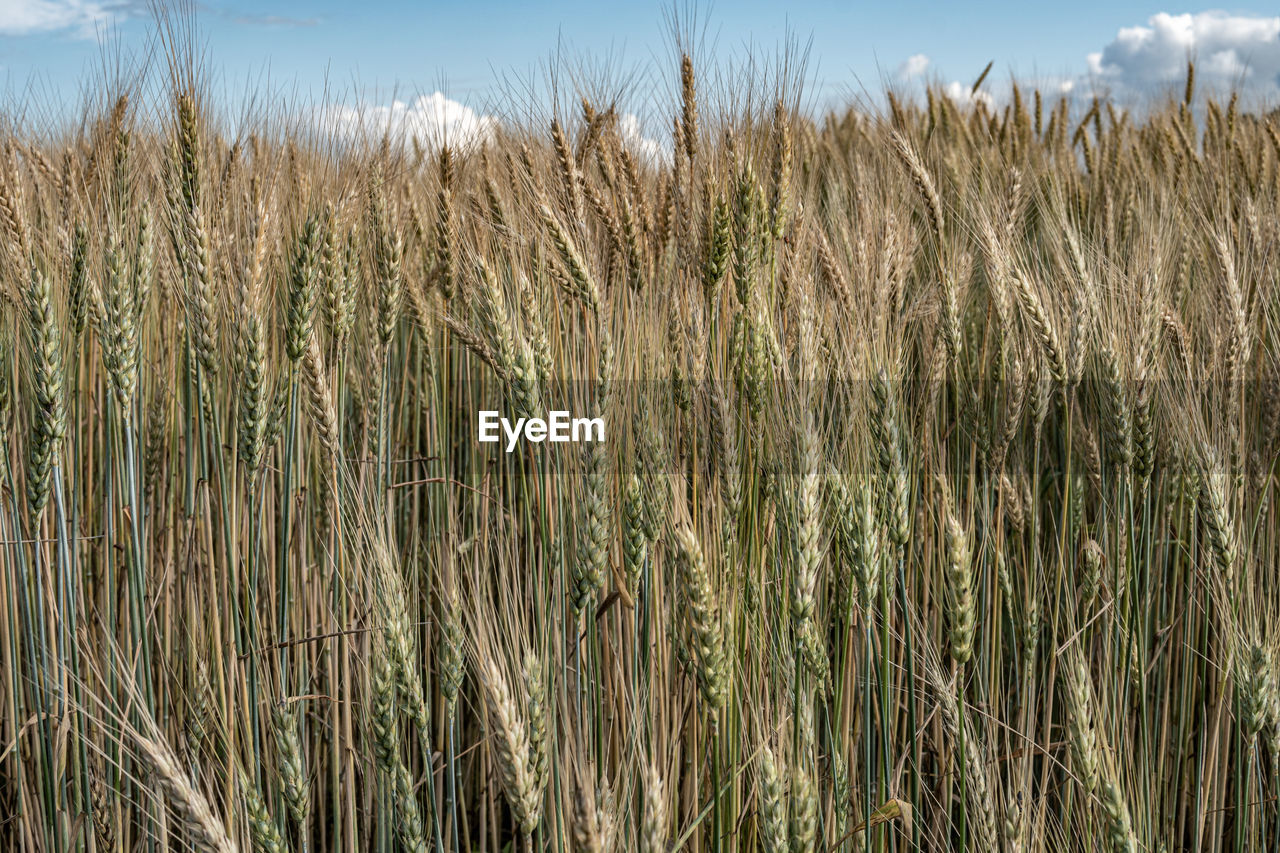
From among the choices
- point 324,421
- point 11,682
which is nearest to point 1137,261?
point 324,421

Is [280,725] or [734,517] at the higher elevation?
[734,517]

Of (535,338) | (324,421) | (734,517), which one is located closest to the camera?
(734,517)

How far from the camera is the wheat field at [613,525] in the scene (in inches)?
58.9

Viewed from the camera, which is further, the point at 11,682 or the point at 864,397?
the point at 11,682

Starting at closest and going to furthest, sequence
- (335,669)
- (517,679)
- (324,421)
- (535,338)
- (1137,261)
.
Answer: (517,679) < (535,338) < (324,421) < (335,669) < (1137,261)

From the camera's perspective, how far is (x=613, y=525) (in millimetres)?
1925

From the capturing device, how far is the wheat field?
1496 millimetres

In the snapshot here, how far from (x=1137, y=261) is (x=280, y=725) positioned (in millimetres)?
2171

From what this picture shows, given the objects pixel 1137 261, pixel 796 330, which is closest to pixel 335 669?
pixel 796 330

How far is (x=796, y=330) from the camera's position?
191 centimetres

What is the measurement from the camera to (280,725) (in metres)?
1.47

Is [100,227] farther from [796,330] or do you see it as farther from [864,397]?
[864,397]

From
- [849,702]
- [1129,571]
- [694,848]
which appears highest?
[1129,571]

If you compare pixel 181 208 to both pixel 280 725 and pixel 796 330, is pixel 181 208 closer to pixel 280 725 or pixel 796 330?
pixel 280 725
